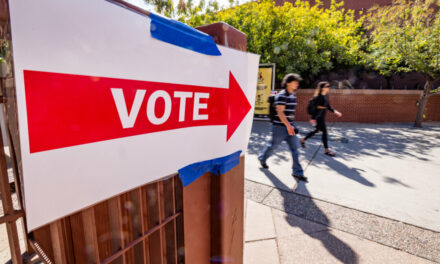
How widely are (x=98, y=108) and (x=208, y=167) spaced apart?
2.52 ft

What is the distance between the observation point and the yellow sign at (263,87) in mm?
9992

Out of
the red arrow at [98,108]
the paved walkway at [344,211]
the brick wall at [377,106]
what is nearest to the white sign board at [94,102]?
the red arrow at [98,108]

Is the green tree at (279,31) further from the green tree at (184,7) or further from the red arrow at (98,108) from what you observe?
the red arrow at (98,108)

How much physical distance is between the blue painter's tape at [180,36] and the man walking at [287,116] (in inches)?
107

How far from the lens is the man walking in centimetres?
378

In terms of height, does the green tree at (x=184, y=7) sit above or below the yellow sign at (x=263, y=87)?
above

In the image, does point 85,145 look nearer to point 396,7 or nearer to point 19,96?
point 19,96

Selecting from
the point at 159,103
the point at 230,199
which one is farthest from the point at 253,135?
the point at 159,103

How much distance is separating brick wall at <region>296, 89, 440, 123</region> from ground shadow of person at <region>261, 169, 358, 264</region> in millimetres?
10035

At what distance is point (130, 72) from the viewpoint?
893mm

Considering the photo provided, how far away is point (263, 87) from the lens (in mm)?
10188

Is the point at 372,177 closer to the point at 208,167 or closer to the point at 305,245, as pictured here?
the point at 305,245

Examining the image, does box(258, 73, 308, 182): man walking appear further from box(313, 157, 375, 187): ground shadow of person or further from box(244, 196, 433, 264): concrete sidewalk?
box(244, 196, 433, 264): concrete sidewalk

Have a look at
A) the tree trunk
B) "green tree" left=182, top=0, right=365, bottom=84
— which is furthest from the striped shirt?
the tree trunk
